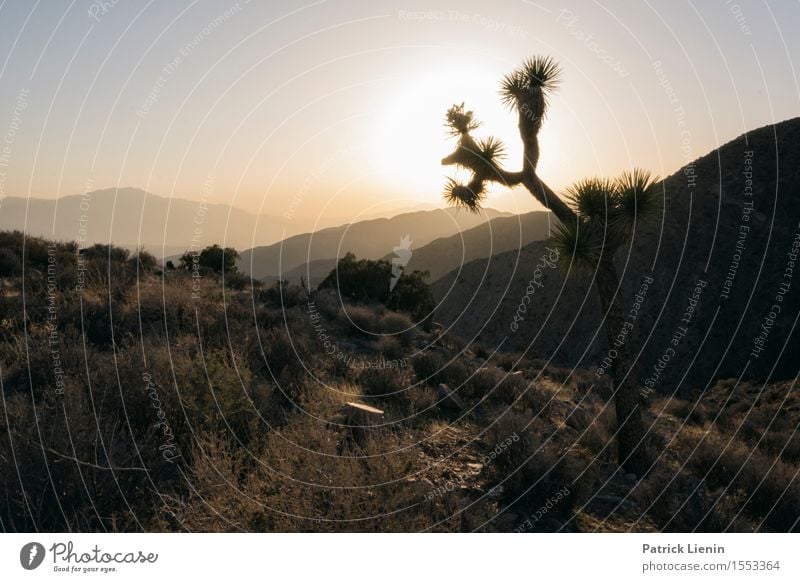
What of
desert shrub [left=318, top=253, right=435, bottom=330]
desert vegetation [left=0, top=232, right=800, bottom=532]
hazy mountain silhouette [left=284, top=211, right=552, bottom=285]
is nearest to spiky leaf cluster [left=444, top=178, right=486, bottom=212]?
desert vegetation [left=0, top=232, right=800, bottom=532]

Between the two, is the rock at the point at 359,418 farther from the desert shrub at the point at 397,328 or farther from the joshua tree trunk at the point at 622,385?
the desert shrub at the point at 397,328

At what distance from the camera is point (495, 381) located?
13.5 m

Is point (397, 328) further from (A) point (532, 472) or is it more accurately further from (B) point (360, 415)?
(A) point (532, 472)

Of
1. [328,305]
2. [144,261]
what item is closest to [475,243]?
[328,305]

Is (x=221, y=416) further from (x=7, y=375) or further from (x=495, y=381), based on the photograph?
(x=495, y=381)

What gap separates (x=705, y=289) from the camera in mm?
54562

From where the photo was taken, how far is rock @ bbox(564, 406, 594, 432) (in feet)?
40.9

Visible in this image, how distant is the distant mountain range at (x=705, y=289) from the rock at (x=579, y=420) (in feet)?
94.4

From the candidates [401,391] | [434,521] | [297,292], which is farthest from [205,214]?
[297,292]

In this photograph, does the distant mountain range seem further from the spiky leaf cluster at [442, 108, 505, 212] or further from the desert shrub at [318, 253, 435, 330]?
the spiky leaf cluster at [442, 108, 505, 212]

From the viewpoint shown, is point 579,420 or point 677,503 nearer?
point 677,503
